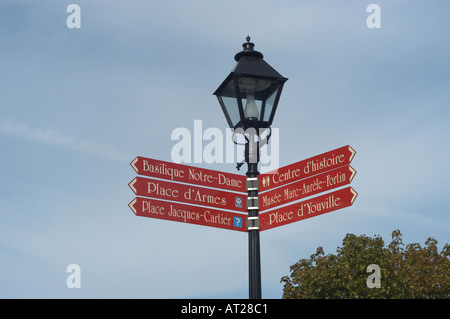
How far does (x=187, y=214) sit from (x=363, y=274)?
22495 millimetres

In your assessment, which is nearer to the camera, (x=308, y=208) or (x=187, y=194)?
(x=308, y=208)

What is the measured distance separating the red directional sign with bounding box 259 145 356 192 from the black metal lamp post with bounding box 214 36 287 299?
0.19 metres

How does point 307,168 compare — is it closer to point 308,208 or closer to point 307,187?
point 307,187

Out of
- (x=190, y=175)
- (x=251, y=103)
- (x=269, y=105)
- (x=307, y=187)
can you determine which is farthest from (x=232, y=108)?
(x=307, y=187)

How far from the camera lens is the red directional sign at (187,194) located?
28.3 ft

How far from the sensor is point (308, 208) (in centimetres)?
859

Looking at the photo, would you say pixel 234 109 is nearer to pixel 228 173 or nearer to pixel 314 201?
pixel 228 173

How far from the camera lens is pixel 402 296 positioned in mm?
29484
